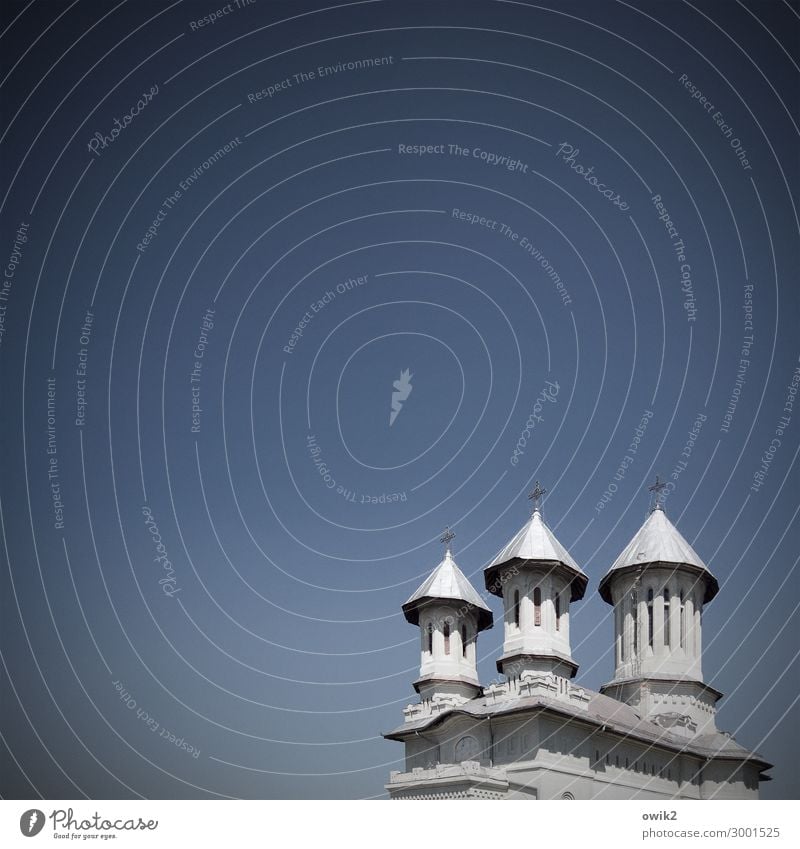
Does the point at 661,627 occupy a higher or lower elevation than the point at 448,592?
lower

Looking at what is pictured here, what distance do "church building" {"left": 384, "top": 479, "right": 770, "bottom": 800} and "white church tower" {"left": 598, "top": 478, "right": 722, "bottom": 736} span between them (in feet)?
0.16

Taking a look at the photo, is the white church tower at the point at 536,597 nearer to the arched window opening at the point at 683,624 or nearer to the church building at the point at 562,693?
the church building at the point at 562,693

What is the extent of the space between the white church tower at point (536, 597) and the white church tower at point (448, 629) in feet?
5.47

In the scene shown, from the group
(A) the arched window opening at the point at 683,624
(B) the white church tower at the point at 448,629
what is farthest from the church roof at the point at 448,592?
(A) the arched window opening at the point at 683,624

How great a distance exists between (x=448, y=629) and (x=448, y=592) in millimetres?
1374

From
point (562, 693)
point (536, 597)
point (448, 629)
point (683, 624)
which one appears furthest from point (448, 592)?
point (683, 624)

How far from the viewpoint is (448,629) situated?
33812 mm

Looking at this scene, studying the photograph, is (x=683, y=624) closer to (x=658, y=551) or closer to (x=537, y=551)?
(x=658, y=551)

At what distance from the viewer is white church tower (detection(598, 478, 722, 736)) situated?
32.6 meters
